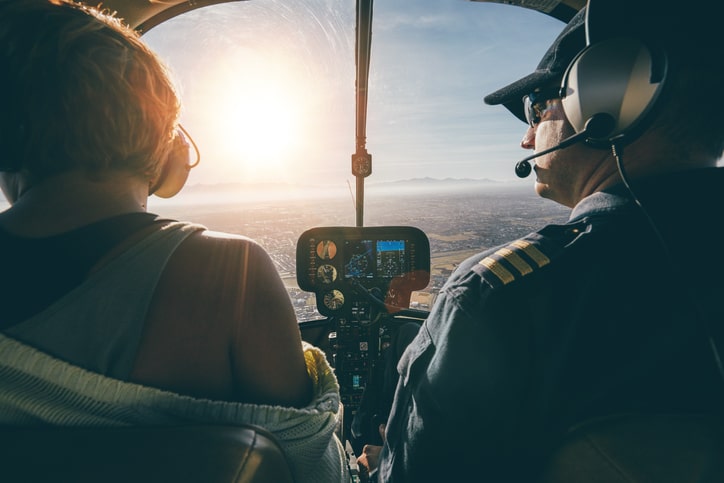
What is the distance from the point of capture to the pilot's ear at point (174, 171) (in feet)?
3.00

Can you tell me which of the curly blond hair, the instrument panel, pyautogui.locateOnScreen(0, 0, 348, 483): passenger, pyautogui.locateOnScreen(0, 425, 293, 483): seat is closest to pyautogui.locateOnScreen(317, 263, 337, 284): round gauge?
the instrument panel

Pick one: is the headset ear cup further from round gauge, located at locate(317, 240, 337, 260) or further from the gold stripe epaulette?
round gauge, located at locate(317, 240, 337, 260)

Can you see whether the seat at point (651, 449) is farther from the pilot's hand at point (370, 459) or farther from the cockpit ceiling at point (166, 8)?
the cockpit ceiling at point (166, 8)

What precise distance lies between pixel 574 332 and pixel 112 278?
0.73 m

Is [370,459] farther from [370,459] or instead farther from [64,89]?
[64,89]

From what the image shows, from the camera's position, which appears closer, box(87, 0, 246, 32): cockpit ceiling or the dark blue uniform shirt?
the dark blue uniform shirt

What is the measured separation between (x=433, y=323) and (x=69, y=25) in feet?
2.85

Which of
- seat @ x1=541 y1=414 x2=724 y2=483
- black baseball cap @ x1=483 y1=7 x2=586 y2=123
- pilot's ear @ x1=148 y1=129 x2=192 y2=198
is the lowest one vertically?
seat @ x1=541 y1=414 x2=724 y2=483

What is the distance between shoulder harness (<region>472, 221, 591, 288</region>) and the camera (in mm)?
623

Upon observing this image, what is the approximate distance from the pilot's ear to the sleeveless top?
0.32 meters

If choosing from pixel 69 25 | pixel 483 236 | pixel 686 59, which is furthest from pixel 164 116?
pixel 483 236

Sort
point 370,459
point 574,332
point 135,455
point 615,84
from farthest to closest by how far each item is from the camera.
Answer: point 370,459
point 615,84
point 574,332
point 135,455

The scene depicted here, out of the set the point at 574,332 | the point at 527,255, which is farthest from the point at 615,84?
the point at 574,332

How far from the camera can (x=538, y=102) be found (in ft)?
2.98
